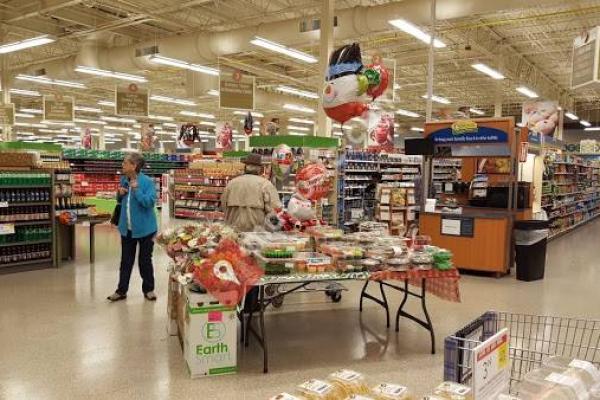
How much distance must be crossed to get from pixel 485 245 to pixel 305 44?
8.01m

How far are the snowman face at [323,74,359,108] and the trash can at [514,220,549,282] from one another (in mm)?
3665

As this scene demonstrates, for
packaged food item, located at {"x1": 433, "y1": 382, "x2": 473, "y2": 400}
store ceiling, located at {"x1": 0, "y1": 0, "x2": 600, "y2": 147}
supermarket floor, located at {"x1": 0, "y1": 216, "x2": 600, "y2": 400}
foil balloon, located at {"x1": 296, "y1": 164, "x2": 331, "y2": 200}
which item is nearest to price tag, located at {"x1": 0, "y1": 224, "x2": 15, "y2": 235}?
supermarket floor, located at {"x1": 0, "y1": 216, "x2": 600, "y2": 400}

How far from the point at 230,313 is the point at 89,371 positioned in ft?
3.83

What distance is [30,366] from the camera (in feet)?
12.7

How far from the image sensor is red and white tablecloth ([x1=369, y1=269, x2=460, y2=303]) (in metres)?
3.99

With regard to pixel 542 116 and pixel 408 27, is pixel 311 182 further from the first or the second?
pixel 542 116

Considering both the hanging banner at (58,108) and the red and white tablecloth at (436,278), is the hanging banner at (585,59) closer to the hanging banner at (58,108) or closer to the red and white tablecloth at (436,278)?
the red and white tablecloth at (436,278)

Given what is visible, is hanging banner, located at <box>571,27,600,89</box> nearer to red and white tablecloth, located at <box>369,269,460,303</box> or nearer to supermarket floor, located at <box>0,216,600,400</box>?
supermarket floor, located at <box>0,216,600,400</box>

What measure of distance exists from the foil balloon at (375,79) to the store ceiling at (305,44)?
4834 mm

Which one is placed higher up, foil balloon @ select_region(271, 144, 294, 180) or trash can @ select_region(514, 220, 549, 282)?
foil balloon @ select_region(271, 144, 294, 180)

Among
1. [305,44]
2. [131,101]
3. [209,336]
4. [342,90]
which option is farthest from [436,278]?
[131,101]

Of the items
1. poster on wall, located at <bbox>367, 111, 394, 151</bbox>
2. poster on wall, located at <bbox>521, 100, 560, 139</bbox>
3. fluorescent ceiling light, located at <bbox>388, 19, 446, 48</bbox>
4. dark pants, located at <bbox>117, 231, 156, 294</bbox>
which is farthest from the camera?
poster on wall, located at <bbox>521, 100, 560, 139</bbox>

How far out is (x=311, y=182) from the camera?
5.38 m

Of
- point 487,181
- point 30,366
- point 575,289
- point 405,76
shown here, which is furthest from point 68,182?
point 405,76
